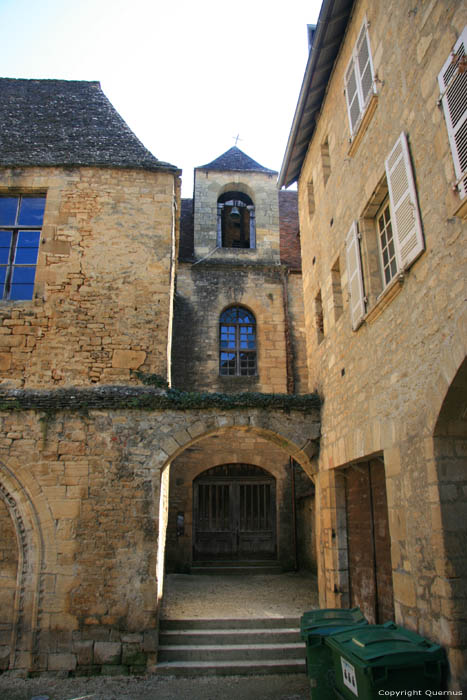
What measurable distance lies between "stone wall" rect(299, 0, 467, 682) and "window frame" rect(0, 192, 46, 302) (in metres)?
4.83

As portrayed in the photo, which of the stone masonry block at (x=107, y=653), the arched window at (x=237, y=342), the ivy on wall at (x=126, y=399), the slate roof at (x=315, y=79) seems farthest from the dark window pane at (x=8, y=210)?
the stone masonry block at (x=107, y=653)

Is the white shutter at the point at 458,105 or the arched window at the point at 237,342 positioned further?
the arched window at the point at 237,342

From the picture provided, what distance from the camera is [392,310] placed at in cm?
504

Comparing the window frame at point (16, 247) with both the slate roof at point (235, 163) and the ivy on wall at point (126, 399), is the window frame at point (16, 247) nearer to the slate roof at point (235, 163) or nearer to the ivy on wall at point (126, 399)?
the ivy on wall at point (126, 399)

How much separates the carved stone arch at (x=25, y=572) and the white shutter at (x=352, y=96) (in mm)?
6566

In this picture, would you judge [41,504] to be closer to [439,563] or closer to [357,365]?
[357,365]

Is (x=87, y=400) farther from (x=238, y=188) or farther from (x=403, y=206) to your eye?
(x=238, y=188)

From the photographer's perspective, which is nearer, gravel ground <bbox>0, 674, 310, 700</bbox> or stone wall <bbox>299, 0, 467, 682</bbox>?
stone wall <bbox>299, 0, 467, 682</bbox>

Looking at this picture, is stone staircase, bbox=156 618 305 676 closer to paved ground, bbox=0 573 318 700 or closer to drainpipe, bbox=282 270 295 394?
paved ground, bbox=0 573 318 700

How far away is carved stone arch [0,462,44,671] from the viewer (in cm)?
633

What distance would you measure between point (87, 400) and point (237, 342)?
233 inches

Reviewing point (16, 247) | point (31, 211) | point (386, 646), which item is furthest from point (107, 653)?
point (31, 211)

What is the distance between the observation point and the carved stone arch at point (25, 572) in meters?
6.33

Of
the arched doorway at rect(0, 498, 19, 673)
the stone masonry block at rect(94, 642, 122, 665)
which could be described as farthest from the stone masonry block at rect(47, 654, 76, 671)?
the arched doorway at rect(0, 498, 19, 673)
